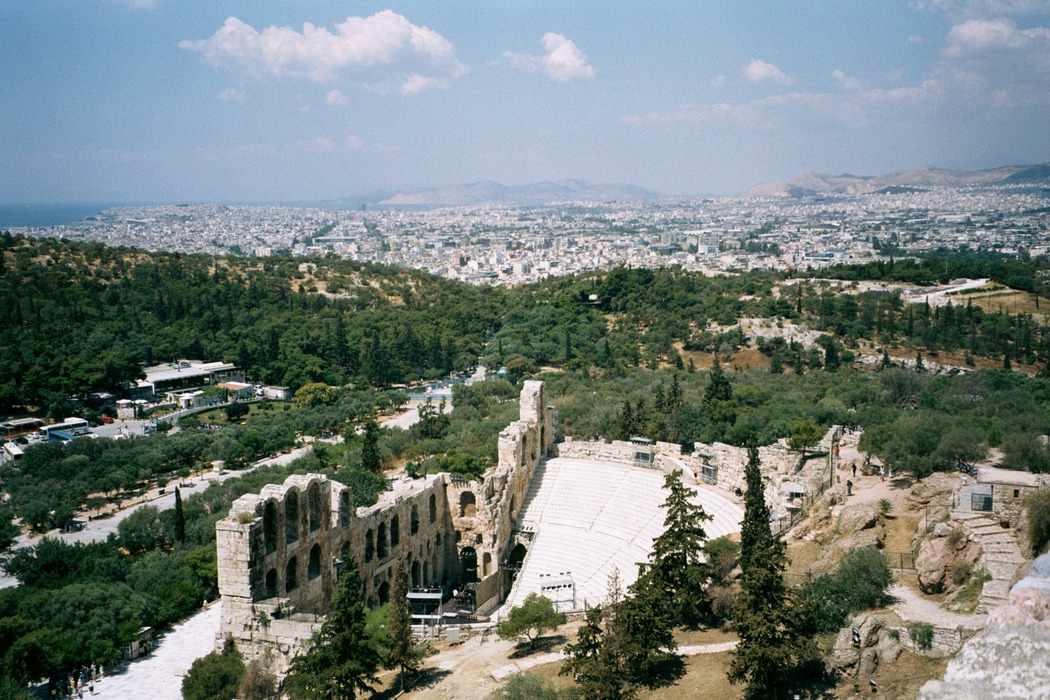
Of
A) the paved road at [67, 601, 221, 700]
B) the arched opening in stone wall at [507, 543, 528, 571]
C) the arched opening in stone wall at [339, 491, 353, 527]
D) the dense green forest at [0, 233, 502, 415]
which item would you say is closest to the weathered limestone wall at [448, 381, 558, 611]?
the arched opening in stone wall at [507, 543, 528, 571]

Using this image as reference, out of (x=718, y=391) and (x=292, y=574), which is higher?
(x=718, y=391)

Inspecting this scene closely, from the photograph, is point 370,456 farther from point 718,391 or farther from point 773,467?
point 773,467

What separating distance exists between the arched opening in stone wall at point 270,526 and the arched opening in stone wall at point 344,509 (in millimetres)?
Result: 2844

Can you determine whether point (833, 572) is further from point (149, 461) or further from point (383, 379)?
point (383, 379)

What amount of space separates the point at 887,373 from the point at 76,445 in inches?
1810

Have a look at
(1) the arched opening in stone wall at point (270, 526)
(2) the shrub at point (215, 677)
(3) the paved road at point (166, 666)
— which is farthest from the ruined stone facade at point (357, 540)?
(3) the paved road at point (166, 666)

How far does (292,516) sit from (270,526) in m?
1.13

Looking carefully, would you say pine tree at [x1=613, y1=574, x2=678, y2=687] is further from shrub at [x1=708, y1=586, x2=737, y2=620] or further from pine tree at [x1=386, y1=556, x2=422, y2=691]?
pine tree at [x1=386, y1=556, x2=422, y2=691]

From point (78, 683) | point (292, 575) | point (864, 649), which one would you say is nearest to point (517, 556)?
point (292, 575)

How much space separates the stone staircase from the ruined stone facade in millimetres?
13984

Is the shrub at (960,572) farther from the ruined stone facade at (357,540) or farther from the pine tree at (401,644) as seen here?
the ruined stone facade at (357,540)

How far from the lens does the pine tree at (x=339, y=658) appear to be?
17672 mm

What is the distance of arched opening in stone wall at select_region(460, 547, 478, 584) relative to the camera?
31.2m

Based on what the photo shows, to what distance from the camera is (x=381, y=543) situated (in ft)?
88.5
